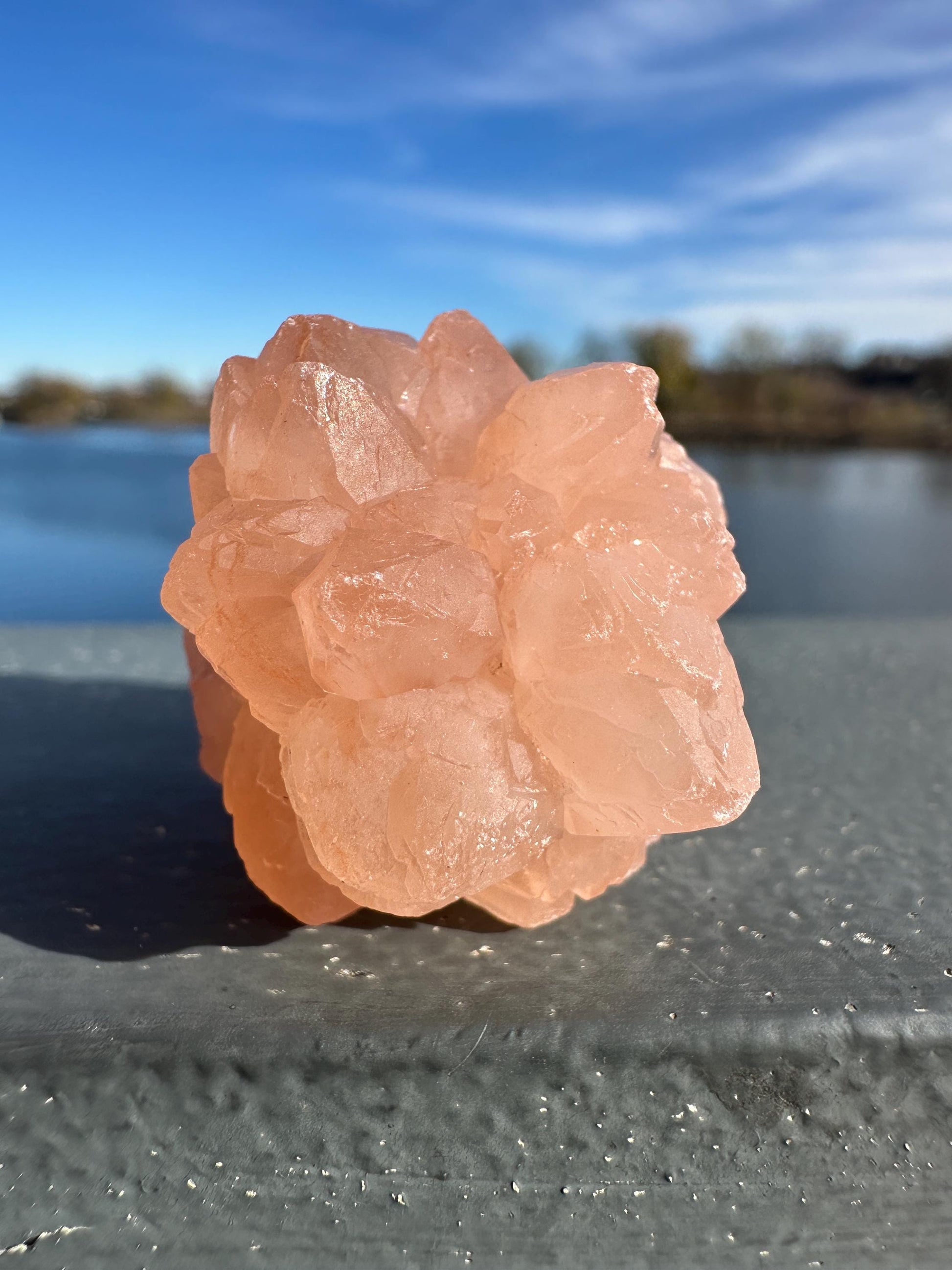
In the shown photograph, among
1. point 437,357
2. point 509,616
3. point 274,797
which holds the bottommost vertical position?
point 274,797

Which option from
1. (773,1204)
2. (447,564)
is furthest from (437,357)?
(773,1204)

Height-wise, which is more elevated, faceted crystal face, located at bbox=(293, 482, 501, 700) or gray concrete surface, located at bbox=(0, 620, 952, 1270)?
faceted crystal face, located at bbox=(293, 482, 501, 700)

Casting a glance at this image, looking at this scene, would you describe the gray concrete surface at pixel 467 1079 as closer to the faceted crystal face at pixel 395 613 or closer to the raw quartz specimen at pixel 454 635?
the raw quartz specimen at pixel 454 635

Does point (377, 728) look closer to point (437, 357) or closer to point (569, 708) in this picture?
point (569, 708)

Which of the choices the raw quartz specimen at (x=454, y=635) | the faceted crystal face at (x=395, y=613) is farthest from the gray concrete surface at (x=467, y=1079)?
the faceted crystal face at (x=395, y=613)

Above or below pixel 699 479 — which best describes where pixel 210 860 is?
below

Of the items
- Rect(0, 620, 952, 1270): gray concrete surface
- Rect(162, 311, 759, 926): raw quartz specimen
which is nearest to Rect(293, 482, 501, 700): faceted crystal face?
Rect(162, 311, 759, 926): raw quartz specimen

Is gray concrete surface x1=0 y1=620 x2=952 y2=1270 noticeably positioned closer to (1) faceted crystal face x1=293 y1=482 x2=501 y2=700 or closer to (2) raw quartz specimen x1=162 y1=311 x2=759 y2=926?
(2) raw quartz specimen x1=162 y1=311 x2=759 y2=926
